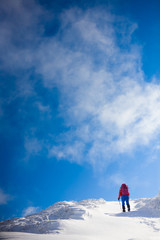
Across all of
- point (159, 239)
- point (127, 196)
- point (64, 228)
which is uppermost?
point (127, 196)

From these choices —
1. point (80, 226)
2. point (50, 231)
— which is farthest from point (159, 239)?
point (50, 231)

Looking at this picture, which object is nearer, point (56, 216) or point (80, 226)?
point (80, 226)

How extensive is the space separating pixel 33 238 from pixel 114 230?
3.31 m

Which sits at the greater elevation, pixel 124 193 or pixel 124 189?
pixel 124 189

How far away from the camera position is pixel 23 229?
7.64 meters

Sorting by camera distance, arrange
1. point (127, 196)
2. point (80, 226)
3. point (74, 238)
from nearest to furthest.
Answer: point (74, 238) < point (80, 226) < point (127, 196)

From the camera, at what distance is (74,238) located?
5262 mm

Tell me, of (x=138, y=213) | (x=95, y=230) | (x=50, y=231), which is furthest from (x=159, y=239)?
(x=138, y=213)

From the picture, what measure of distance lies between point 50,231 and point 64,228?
0.56 m

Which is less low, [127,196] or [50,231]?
[127,196]

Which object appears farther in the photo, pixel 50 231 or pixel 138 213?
pixel 138 213

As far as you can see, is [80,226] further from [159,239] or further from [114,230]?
[159,239]

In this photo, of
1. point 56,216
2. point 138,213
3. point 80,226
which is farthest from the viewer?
point 56,216

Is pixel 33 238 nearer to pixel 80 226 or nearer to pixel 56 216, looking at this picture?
pixel 80 226
